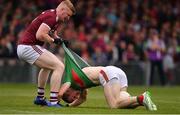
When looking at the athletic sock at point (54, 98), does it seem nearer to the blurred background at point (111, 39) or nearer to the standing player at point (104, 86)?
the standing player at point (104, 86)

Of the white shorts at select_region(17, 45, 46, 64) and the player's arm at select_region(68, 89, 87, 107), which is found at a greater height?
the white shorts at select_region(17, 45, 46, 64)

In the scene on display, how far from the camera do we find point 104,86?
52.5 feet

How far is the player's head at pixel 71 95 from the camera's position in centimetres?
1628

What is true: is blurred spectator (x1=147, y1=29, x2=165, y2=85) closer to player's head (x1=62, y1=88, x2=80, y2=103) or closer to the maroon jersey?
the maroon jersey

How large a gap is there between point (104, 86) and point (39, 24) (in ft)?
7.12

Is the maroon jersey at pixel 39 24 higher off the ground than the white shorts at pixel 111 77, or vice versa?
the maroon jersey at pixel 39 24

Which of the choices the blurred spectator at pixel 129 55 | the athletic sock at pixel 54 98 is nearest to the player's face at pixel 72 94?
the athletic sock at pixel 54 98

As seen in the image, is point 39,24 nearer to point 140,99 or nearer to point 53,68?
point 53,68

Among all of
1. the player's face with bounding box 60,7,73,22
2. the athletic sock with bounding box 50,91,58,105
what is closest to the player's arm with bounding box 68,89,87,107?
the athletic sock with bounding box 50,91,58,105

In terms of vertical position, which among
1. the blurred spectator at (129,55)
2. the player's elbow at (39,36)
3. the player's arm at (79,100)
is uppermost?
the blurred spectator at (129,55)

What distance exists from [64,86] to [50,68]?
2.84ft

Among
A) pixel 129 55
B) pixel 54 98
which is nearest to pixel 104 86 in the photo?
pixel 54 98

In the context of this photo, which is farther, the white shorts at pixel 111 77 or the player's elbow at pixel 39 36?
the player's elbow at pixel 39 36

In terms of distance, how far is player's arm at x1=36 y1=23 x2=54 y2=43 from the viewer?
1638 centimetres
